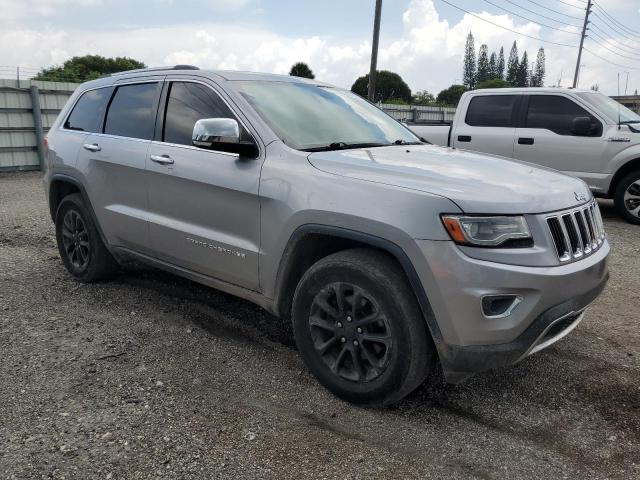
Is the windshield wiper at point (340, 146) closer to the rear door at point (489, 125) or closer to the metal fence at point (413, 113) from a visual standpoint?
the rear door at point (489, 125)

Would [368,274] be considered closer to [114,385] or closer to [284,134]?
[284,134]

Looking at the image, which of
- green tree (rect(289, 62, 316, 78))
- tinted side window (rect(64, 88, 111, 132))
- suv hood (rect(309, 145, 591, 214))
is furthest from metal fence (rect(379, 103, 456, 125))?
suv hood (rect(309, 145, 591, 214))

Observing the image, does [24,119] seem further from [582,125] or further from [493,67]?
[493,67]

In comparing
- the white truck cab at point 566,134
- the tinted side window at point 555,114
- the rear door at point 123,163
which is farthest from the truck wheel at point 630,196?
the rear door at point 123,163

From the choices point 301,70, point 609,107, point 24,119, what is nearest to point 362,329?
point 609,107

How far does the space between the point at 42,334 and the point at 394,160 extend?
2706 mm

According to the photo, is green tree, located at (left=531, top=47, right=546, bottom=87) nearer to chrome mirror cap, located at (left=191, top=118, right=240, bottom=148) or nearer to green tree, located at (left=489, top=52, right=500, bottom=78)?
green tree, located at (left=489, top=52, right=500, bottom=78)

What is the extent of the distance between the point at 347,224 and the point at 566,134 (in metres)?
6.53

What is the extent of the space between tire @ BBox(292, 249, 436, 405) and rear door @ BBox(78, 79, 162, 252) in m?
1.63

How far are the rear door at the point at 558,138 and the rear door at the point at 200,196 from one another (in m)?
6.10

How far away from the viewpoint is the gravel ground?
2.56 m

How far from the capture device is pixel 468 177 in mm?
2850

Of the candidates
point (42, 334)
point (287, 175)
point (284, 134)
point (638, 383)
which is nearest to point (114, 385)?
point (42, 334)

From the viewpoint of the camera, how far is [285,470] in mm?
2506
